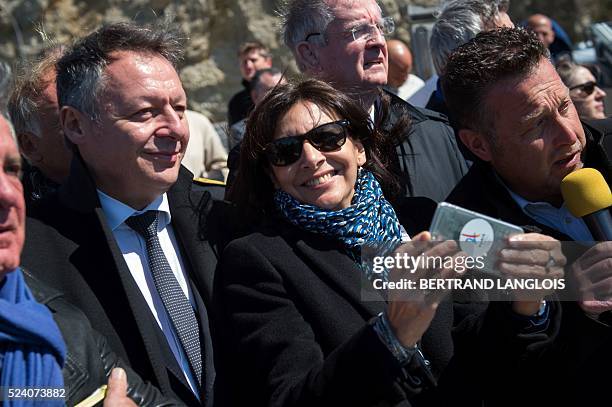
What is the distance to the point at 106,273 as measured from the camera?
2.98 meters

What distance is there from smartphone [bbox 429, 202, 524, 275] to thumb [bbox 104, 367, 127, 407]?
94 cm

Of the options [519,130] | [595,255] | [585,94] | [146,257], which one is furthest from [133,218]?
[585,94]

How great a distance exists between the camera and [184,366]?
2.99 metres

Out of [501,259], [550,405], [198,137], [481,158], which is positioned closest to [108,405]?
[501,259]

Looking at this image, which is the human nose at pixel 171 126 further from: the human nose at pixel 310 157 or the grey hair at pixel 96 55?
the human nose at pixel 310 157

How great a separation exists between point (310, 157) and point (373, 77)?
4.33ft

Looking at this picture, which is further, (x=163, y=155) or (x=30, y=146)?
(x=30, y=146)

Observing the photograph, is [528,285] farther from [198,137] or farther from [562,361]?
[198,137]

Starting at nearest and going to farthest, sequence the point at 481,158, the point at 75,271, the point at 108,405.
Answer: the point at 108,405, the point at 75,271, the point at 481,158

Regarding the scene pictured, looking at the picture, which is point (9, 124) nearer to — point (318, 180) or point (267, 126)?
point (267, 126)

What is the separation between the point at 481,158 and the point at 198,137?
3.25 metres

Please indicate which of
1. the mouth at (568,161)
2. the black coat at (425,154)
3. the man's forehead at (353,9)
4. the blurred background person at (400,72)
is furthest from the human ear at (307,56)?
the blurred background person at (400,72)

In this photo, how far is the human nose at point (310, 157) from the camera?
292 cm

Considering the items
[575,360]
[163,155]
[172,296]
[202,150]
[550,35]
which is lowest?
[550,35]
